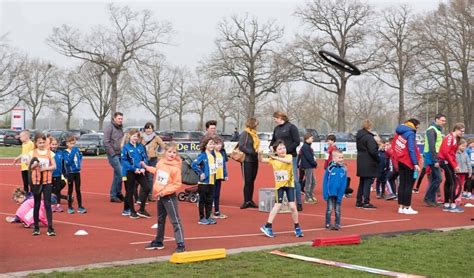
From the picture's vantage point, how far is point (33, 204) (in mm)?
10977

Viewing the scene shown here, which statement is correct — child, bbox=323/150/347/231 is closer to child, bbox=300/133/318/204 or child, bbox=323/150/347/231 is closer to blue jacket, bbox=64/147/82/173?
child, bbox=300/133/318/204

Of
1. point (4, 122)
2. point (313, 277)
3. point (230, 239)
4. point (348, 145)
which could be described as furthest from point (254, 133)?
point (4, 122)

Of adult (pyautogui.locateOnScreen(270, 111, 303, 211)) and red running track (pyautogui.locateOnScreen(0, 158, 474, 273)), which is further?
adult (pyautogui.locateOnScreen(270, 111, 303, 211))

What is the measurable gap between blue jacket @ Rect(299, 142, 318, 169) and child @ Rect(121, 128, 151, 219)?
4.69 metres

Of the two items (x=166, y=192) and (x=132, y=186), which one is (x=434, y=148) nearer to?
(x=132, y=186)

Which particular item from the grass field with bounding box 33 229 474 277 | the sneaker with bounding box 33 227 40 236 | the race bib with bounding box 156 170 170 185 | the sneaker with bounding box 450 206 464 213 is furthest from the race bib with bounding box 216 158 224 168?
the sneaker with bounding box 450 206 464 213

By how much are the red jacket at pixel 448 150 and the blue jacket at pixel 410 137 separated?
37.8 inches

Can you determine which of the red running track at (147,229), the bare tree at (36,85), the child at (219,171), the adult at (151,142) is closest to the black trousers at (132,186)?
the red running track at (147,229)

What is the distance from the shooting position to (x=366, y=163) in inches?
576

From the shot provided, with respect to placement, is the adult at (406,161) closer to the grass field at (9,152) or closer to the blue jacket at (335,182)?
the blue jacket at (335,182)

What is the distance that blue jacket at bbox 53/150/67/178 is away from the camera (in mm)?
13000

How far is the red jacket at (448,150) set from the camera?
1430 centimetres

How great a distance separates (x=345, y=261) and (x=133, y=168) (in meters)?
5.43

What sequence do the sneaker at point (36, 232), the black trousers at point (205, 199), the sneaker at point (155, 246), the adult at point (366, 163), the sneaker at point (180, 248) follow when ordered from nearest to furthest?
the sneaker at point (180, 248), the sneaker at point (155, 246), the sneaker at point (36, 232), the black trousers at point (205, 199), the adult at point (366, 163)
